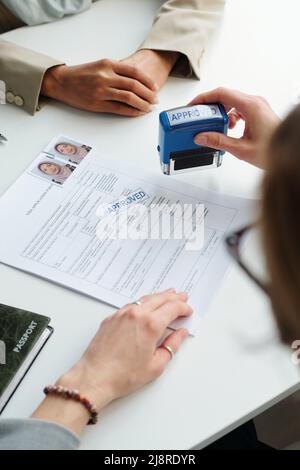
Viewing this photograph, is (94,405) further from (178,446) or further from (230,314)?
(230,314)

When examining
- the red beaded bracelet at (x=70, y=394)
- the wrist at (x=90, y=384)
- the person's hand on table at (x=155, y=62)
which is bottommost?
the red beaded bracelet at (x=70, y=394)

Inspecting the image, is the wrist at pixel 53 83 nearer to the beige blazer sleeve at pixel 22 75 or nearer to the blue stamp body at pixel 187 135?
the beige blazer sleeve at pixel 22 75

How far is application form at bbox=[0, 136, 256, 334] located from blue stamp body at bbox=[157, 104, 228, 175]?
0.13ft

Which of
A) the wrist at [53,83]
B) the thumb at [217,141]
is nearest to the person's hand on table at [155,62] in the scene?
the wrist at [53,83]

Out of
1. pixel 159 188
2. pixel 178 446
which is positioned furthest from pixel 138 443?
pixel 159 188

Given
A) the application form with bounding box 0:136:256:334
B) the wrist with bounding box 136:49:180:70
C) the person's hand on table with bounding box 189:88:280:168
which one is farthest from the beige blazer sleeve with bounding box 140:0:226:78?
the application form with bounding box 0:136:256:334

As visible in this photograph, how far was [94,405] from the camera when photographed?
0.67 meters

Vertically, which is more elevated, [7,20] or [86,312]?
[7,20]

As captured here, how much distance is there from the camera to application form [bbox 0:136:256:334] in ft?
2.63

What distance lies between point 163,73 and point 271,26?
1.03 ft

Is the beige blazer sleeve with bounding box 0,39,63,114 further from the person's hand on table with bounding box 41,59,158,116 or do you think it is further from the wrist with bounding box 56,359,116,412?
the wrist with bounding box 56,359,116,412

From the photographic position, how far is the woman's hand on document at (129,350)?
0.69 meters

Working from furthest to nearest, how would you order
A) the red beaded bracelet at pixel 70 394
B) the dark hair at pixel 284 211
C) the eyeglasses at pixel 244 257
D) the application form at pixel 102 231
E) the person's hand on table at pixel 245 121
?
the person's hand on table at pixel 245 121 < the application form at pixel 102 231 < the red beaded bracelet at pixel 70 394 < the eyeglasses at pixel 244 257 < the dark hair at pixel 284 211

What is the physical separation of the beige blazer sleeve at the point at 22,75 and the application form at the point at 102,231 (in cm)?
12
